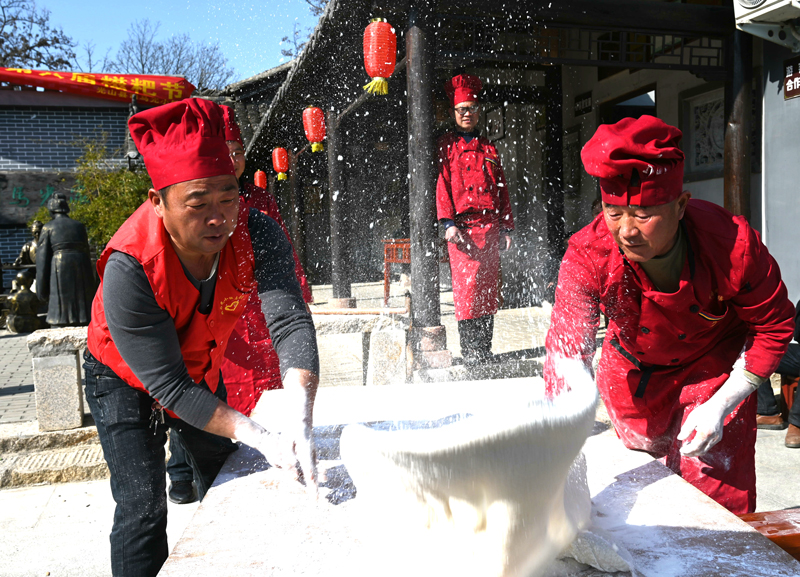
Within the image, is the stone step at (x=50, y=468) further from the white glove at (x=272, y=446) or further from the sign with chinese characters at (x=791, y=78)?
the sign with chinese characters at (x=791, y=78)

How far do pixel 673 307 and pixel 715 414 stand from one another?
0.32 m

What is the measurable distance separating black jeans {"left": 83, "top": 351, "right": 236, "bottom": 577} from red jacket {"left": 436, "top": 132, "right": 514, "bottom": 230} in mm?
3045

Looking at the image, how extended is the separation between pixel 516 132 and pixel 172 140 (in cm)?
877

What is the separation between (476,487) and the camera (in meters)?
1.00

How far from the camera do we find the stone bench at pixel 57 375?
3.71m

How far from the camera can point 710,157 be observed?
20.3 ft

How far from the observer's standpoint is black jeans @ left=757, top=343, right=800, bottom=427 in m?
3.55

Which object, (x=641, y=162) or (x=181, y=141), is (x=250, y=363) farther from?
(x=641, y=162)

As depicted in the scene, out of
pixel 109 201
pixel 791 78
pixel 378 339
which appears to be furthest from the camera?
pixel 109 201

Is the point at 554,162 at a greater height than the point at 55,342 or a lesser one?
greater

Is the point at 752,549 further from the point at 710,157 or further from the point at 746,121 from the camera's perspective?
the point at 710,157

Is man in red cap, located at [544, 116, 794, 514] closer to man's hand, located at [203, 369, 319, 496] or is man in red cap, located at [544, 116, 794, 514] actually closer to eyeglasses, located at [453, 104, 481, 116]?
man's hand, located at [203, 369, 319, 496]

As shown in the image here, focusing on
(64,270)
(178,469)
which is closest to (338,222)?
(64,270)

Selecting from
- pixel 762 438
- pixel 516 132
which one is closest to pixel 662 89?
pixel 516 132
